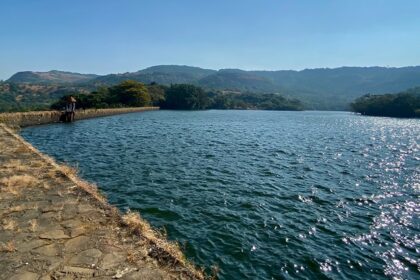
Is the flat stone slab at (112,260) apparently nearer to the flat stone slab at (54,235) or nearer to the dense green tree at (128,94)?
the flat stone slab at (54,235)

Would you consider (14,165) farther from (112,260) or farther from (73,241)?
(112,260)

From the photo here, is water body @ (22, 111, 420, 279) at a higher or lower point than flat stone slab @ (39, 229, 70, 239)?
lower

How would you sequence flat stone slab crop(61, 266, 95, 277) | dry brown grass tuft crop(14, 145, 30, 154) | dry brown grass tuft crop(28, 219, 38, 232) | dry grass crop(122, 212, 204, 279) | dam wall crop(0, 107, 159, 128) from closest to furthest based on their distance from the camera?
flat stone slab crop(61, 266, 95, 277) → dry grass crop(122, 212, 204, 279) → dry brown grass tuft crop(28, 219, 38, 232) → dry brown grass tuft crop(14, 145, 30, 154) → dam wall crop(0, 107, 159, 128)

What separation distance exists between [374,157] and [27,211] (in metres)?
32.2

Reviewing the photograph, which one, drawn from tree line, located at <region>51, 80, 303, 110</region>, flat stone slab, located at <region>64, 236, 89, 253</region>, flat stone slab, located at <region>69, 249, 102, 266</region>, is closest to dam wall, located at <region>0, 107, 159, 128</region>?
tree line, located at <region>51, 80, 303, 110</region>

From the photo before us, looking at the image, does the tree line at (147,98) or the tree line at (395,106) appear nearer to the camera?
the tree line at (147,98)

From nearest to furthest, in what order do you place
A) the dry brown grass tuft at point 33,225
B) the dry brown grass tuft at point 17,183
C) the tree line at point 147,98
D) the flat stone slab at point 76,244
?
the flat stone slab at point 76,244 → the dry brown grass tuft at point 33,225 → the dry brown grass tuft at point 17,183 → the tree line at point 147,98

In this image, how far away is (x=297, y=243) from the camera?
11.6 meters

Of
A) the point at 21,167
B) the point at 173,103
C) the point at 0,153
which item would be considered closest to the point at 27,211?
the point at 21,167

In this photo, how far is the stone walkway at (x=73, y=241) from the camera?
640 cm

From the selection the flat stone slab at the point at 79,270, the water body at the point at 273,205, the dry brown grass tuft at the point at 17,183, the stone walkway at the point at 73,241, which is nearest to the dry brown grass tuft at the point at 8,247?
the stone walkway at the point at 73,241

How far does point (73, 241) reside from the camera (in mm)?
7590

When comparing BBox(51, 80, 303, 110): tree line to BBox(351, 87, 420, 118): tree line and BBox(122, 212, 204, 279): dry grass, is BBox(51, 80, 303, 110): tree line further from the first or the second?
BBox(351, 87, 420, 118): tree line

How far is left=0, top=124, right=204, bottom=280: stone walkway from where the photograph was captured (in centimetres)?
640
